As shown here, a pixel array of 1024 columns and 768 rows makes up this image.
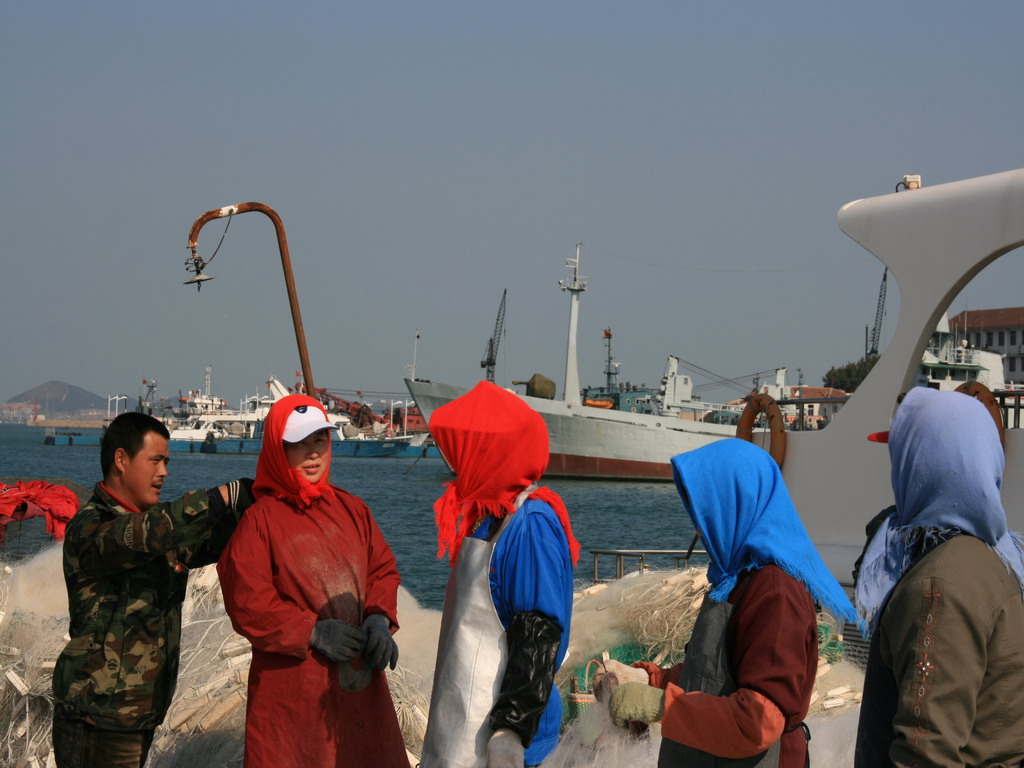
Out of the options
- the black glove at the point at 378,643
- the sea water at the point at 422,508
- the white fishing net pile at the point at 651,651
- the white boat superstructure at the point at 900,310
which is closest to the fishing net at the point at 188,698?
the white fishing net pile at the point at 651,651

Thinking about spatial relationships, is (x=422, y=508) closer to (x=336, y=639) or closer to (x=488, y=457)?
(x=336, y=639)

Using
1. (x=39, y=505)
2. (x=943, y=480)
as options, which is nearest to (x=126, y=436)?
(x=943, y=480)

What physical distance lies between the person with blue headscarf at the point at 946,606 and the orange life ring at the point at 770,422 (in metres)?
6.24

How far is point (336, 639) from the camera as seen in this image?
2.74 m

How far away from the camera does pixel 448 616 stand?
2629 mm

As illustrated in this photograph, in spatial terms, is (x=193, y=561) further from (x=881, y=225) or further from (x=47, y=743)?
(x=881, y=225)

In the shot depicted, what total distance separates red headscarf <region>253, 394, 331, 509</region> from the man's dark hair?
43cm

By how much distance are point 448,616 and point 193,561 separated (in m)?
0.90

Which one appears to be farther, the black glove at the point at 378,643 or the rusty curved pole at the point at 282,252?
the rusty curved pole at the point at 282,252

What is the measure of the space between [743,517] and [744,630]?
23 centimetres

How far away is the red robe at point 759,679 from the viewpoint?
203 cm

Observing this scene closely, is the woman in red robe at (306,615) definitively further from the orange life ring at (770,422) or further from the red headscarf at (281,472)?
the orange life ring at (770,422)

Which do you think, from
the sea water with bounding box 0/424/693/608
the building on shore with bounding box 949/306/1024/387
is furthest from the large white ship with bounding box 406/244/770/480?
the building on shore with bounding box 949/306/1024/387

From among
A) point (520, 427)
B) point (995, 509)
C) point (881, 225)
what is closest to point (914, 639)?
point (995, 509)
